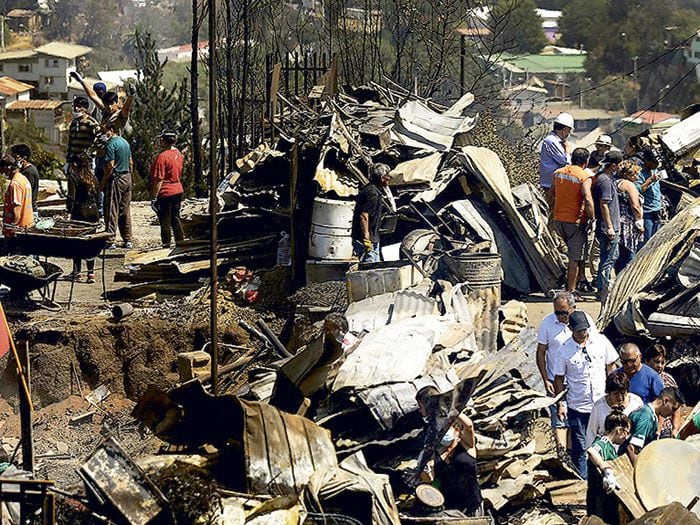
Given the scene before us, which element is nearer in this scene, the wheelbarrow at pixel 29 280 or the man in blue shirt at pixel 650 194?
the wheelbarrow at pixel 29 280

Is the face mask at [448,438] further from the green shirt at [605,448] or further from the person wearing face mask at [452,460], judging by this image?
the green shirt at [605,448]

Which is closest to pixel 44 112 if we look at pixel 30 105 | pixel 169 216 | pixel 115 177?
pixel 30 105

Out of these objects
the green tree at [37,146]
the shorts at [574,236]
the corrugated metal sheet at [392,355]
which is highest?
the shorts at [574,236]

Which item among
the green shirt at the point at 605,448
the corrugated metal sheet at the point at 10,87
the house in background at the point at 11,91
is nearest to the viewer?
the green shirt at the point at 605,448

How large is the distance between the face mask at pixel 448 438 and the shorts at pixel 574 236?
17.7 feet

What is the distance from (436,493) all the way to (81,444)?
5153 millimetres

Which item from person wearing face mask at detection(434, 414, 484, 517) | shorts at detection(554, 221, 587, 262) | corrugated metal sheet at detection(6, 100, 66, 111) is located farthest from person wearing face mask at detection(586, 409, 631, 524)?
corrugated metal sheet at detection(6, 100, 66, 111)

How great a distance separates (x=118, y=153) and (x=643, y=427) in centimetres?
867

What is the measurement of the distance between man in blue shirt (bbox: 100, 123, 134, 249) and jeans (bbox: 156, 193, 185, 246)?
1.49 ft

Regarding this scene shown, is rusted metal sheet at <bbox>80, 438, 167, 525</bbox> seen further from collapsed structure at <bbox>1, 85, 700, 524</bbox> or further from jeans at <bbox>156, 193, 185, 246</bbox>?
jeans at <bbox>156, 193, 185, 246</bbox>

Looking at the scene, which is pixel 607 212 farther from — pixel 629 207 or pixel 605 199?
pixel 629 207

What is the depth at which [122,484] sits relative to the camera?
26.0ft

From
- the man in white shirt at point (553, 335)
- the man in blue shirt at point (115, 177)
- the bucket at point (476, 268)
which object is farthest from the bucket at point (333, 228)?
the man in white shirt at point (553, 335)

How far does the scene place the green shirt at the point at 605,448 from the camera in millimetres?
8531
